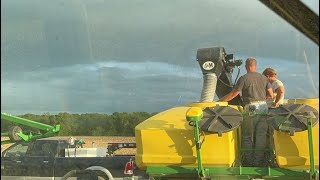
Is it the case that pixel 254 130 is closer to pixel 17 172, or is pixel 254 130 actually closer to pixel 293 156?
pixel 293 156

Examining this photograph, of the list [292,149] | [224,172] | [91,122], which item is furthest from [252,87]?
[91,122]

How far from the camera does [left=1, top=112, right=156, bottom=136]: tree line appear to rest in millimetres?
2045

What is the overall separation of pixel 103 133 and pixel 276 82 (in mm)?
956

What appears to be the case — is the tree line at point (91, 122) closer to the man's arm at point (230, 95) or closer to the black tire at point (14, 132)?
the black tire at point (14, 132)

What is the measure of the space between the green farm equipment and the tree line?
4 cm

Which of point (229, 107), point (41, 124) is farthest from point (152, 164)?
point (41, 124)

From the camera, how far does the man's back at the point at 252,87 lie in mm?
2640

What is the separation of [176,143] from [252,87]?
2.01ft

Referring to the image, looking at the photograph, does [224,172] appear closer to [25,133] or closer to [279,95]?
[279,95]

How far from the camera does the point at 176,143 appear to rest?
9.22 ft

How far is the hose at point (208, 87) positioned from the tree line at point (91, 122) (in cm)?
48

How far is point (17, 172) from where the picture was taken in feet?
9.10

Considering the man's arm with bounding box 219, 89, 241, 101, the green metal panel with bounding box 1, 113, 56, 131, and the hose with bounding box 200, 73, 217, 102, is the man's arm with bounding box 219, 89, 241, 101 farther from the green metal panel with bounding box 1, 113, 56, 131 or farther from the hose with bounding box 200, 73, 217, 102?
the green metal panel with bounding box 1, 113, 56, 131

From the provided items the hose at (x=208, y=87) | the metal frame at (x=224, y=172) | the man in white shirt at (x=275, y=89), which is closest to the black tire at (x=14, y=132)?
the metal frame at (x=224, y=172)
